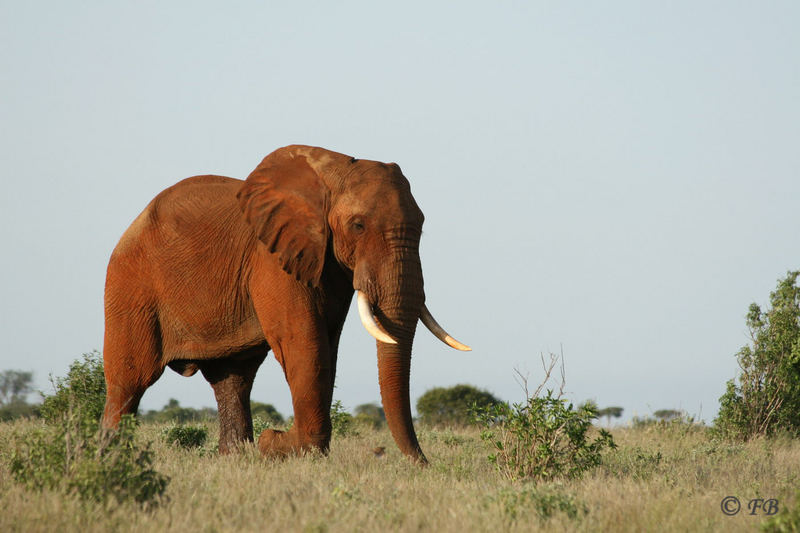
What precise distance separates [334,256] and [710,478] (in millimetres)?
5210

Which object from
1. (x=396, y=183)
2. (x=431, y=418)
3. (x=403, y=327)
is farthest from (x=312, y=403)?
(x=431, y=418)

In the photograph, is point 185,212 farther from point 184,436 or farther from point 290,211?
point 184,436

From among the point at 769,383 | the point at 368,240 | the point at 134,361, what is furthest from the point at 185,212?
the point at 769,383

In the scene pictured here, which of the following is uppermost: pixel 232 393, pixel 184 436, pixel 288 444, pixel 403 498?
pixel 232 393

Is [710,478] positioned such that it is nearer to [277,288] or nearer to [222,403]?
[277,288]

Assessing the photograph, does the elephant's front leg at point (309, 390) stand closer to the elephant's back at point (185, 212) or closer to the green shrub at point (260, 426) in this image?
the elephant's back at point (185, 212)

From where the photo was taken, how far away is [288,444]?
11.5 metres

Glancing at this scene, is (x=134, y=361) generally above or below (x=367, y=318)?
below

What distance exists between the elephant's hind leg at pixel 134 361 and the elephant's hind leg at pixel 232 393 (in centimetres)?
89

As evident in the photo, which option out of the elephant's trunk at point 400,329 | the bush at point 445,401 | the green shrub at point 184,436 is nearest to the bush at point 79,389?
the green shrub at point 184,436

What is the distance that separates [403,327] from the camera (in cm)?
1088

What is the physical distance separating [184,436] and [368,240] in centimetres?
621

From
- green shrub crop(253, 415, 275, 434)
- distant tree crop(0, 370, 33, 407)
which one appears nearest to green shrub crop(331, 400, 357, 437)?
green shrub crop(253, 415, 275, 434)

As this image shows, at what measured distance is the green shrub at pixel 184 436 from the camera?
49.0 feet
